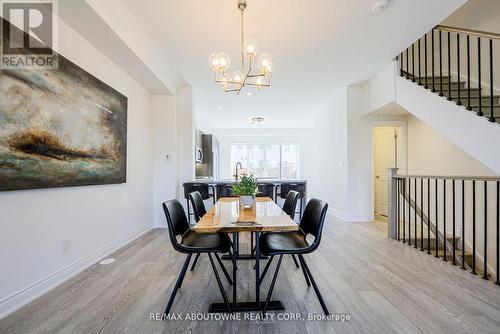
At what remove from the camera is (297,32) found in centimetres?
293

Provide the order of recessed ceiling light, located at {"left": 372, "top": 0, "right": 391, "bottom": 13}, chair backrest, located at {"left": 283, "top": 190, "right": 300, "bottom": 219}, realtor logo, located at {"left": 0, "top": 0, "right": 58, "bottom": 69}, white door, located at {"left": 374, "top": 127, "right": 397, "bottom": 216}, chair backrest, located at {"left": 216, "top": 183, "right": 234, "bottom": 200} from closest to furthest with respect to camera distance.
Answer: realtor logo, located at {"left": 0, "top": 0, "right": 58, "bottom": 69}
recessed ceiling light, located at {"left": 372, "top": 0, "right": 391, "bottom": 13}
chair backrest, located at {"left": 283, "top": 190, "right": 300, "bottom": 219}
chair backrest, located at {"left": 216, "top": 183, "right": 234, "bottom": 200}
white door, located at {"left": 374, "top": 127, "right": 397, "bottom": 216}

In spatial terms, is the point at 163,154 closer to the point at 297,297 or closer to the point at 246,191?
the point at 246,191

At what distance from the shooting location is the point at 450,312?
1.77m

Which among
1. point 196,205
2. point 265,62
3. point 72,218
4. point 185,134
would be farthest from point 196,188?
point 265,62

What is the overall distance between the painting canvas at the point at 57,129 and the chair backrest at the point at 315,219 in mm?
2323

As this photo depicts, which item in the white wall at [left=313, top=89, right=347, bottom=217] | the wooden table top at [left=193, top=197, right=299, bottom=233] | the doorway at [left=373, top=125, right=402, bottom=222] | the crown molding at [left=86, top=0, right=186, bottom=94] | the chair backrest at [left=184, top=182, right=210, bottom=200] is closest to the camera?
the wooden table top at [left=193, top=197, right=299, bottom=233]

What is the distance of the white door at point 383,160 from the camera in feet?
17.3

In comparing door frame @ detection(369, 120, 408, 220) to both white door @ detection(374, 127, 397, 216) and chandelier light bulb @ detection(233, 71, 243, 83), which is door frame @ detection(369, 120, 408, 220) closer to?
white door @ detection(374, 127, 397, 216)

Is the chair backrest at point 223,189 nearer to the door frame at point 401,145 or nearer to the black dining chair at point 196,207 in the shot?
the black dining chair at point 196,207

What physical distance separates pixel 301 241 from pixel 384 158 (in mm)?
4490

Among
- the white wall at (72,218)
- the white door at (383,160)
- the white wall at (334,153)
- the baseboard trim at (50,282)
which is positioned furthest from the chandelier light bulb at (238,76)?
the white door at (383,160)

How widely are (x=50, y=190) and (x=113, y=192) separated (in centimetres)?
100

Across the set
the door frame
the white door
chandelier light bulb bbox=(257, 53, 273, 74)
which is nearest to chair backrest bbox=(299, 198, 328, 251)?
chandelier light bulb bbox=(257, 53, 273, 74)

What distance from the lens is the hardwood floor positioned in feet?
5.32
